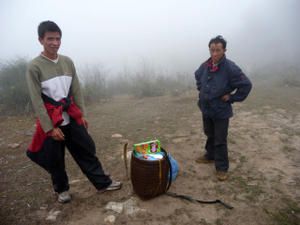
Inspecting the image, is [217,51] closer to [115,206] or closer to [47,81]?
[47,81]

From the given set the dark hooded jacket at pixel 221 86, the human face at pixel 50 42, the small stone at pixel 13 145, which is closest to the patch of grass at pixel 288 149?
the dark hooded jacket at pixel 221 86

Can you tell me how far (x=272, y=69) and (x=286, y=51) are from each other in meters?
5.55

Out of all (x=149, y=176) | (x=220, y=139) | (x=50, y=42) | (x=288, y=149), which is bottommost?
(x=288, y=149)

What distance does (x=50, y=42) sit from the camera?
2.15 metres

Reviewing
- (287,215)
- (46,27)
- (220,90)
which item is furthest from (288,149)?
(46,27)

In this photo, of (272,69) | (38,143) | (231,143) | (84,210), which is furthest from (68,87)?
(272,69)

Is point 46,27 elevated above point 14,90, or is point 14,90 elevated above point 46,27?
point 46,27

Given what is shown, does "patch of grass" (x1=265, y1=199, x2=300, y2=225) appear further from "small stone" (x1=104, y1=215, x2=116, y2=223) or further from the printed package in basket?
"small stone" (x1=104, y1=215, x2=116, y2=223)

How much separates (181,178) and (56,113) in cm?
173

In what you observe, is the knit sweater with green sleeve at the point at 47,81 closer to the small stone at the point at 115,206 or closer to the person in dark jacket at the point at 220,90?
the small stone at the point at 115,206

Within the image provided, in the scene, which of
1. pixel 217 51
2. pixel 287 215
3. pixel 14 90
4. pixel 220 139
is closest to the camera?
pixel 287 215

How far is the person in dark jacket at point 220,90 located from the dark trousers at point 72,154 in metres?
1.41

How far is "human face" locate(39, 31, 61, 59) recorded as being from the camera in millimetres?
2141

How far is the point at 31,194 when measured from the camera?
285 cm
